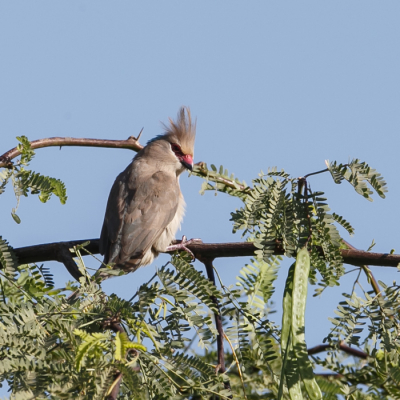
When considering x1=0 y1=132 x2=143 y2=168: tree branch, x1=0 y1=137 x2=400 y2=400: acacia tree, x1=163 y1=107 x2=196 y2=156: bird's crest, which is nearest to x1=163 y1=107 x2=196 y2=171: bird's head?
x1=163 y1=107 x2=196 y2=156: bird's crest

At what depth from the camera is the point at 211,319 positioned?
318cm

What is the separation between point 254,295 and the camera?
3.77 metres

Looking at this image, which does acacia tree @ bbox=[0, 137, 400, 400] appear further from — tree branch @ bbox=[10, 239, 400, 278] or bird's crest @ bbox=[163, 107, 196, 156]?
bird's crest @ bbox=[163, 107, 196, 156]

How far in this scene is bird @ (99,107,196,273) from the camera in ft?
17.1

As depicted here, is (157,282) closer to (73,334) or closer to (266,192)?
(73,334)

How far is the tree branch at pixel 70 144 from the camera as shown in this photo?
3793 mm

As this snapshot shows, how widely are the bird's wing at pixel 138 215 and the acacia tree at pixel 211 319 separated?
100 centimetres

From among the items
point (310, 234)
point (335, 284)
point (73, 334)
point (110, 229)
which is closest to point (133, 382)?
point (73, 334)

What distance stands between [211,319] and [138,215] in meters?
Result: 2.45

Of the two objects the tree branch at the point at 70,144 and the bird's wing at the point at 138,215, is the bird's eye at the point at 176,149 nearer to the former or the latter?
the bird's wing at the point at 138,215

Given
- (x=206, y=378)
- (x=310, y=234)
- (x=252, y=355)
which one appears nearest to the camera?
(x=206, y=378)

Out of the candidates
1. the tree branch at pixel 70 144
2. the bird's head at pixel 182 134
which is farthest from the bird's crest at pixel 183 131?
the tree branch at pixel 70 144

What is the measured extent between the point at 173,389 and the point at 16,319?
0.76 meters

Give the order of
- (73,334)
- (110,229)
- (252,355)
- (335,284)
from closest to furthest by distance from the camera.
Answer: (73,334) → (335,284) → (252,355) → (110,229)
